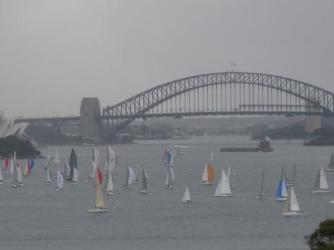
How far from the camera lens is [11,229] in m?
49.7

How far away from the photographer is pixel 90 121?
174 m

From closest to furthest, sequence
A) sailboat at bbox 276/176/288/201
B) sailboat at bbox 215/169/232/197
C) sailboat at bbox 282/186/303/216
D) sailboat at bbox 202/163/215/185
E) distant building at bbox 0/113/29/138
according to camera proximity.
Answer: sailboat at bbox 282/186/303/216 → sailboat at bbox 276/176/288/201 → sailboat at bbox 215/169/232/197 → sailboat at bbox 202/163/215/185 → distant building at bbox 0/113/29/138

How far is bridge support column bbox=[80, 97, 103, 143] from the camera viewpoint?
564 feet

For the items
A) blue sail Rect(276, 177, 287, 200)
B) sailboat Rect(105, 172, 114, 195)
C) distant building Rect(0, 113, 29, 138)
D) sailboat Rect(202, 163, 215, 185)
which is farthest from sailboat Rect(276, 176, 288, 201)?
distant building Rect(0, 113, 29, 138)

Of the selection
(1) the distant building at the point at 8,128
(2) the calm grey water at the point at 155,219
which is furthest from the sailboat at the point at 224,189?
(1) the distant building at the point at 8,128

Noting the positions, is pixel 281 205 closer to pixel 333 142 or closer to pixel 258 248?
pixel 258 248

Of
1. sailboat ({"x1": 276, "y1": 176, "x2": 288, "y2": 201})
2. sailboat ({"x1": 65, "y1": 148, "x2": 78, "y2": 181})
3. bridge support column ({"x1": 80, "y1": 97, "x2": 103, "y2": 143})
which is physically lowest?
sailboat ({"x1": 276, "y1": 176, "x2": 288, "y2": 201})

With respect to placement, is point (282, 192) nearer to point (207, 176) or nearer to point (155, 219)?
point (155, 219)

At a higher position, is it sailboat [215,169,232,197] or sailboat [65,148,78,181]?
sailboat [65,148,78,181]

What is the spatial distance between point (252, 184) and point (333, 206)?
18.7 meters

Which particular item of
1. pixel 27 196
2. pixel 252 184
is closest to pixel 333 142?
pixel 252 184

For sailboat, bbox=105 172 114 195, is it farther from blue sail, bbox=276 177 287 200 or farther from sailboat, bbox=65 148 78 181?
blue sail, bbox=276 177 287 200

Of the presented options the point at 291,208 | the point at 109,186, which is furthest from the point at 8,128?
the point at 291,208

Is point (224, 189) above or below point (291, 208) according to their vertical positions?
above
